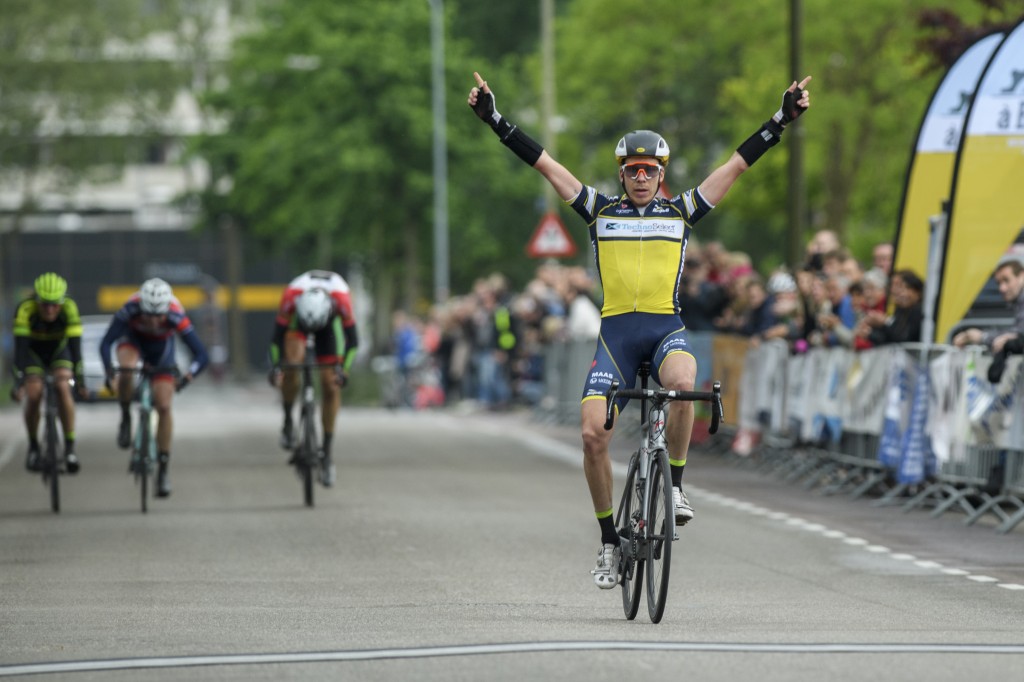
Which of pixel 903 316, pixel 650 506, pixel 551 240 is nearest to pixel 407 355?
pixel 551 240

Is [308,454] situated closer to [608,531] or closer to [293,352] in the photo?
[293,352]

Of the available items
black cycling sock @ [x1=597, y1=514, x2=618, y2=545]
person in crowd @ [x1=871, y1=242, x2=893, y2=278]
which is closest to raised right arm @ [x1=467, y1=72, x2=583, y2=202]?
black cycling sock @ [x1=597, y1=514, x2=618, y2=545]

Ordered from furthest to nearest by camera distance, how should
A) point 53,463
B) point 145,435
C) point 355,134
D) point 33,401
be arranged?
point 355,134 → point 33,401 → point 145,435 → point 53,463

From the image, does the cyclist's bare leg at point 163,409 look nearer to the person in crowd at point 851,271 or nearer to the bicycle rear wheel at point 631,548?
the person in crowd at point 851,271

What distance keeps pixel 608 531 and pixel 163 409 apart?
24.0ft

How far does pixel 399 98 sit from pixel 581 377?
24.8m

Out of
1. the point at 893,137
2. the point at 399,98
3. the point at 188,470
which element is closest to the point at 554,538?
the point at 188,470

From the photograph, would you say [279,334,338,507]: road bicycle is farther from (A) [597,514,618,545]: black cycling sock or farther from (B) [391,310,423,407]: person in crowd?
(B) [391,310,423,407]: person in crowd

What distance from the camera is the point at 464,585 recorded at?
11.7 metres

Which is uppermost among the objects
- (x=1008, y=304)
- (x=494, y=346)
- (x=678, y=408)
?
(x=678, y=408)

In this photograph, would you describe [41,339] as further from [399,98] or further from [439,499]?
[399,98]

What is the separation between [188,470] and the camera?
21.6 meters

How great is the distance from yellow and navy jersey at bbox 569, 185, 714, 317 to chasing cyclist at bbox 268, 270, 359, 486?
693 centimetres

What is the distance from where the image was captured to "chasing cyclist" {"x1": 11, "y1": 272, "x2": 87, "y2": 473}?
56.0 ft
